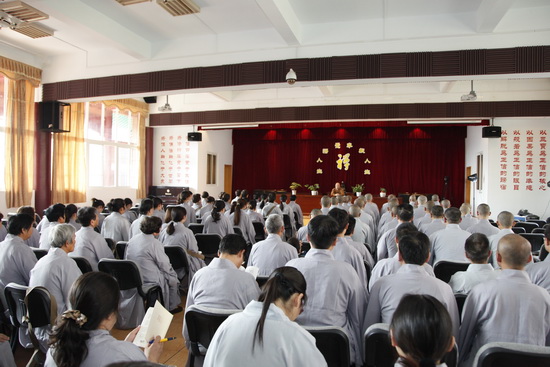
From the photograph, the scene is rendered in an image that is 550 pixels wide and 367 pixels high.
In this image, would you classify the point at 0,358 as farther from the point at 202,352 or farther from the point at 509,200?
the point at 509,200

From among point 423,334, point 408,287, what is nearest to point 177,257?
point 408,287

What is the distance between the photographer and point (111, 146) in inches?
448

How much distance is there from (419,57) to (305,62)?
5.60ft

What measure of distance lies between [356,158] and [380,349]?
14.7 metres

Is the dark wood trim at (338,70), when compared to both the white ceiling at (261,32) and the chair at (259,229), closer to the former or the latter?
the white ceiling at (261,32)

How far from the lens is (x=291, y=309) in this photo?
1.52 metres

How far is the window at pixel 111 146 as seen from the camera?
10.7 m

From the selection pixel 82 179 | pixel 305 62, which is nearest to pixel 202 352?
pixel 305 62

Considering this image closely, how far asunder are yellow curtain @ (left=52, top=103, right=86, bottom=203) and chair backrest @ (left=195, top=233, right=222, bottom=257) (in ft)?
18.6

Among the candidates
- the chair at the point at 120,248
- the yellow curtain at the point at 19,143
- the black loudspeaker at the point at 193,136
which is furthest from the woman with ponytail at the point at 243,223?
the black loudspeaker at the point at 193,136

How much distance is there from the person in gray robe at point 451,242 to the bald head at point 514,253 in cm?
193

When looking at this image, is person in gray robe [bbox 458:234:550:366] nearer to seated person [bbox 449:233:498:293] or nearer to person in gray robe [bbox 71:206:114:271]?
seated person [bbox 449:233:498:293]

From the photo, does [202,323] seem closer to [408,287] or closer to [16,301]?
[408,287]

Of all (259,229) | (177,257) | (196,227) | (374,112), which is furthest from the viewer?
(374,112)
